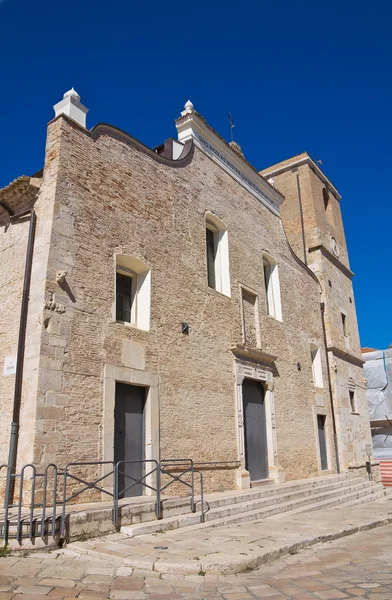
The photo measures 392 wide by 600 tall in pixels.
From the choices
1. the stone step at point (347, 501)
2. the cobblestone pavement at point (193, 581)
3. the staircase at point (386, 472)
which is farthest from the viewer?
the staircase at point (386, 472)

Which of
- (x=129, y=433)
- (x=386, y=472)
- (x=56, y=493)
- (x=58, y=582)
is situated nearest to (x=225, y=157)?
(x=129, y=433)

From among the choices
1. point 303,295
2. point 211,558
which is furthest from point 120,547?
point 303,295

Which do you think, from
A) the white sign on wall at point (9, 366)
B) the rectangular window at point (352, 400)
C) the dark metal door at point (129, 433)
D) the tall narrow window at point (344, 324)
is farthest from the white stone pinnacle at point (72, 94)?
the rectangular window at point (352, 400)

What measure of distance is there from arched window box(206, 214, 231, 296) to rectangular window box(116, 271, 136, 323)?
2.95 metres

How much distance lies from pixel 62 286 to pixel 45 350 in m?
1.15

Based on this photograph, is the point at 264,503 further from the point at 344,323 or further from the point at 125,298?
the point at 344,323

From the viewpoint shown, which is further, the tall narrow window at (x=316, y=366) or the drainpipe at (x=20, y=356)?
the tall narrow window at (x=316, y=366)

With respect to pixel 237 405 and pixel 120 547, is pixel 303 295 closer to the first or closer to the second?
pixel 237 405

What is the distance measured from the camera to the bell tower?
1770cm

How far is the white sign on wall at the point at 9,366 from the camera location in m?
7.55

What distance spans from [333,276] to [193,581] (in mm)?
16439

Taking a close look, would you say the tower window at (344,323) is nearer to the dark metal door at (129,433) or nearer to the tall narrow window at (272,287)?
the tall narrow window at (272,287)

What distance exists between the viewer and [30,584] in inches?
177

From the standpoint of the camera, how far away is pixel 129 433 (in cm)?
881
